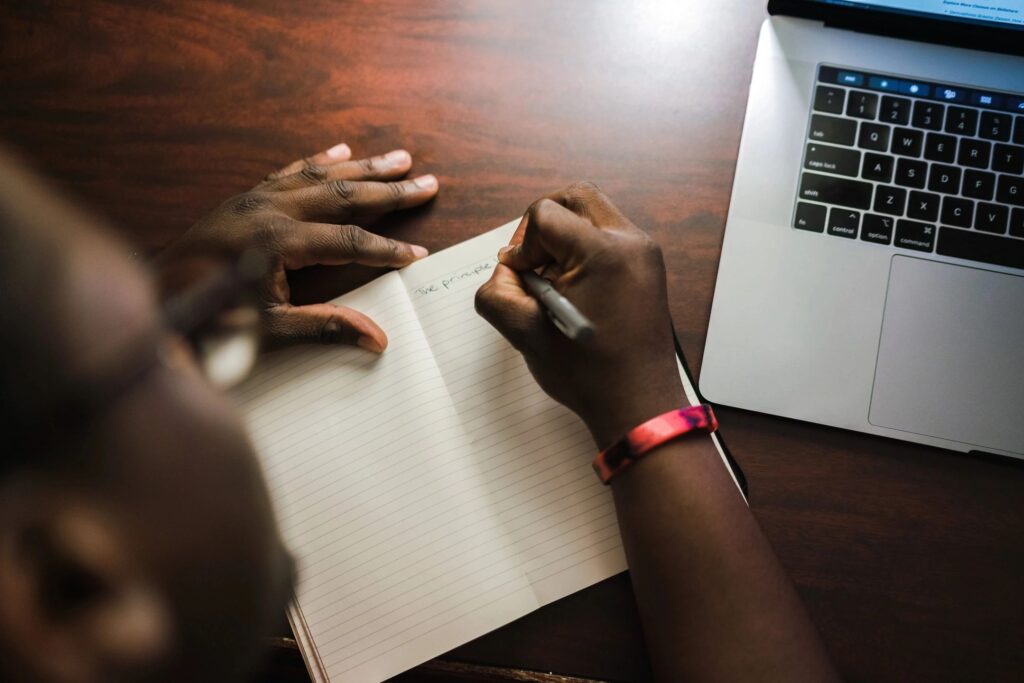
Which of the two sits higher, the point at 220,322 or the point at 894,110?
the point at 894,110

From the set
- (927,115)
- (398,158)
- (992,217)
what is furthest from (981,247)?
(398,158)

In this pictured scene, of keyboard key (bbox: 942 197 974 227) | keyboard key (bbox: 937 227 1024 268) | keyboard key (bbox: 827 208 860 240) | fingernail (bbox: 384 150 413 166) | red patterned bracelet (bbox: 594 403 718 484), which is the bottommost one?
red patterned bracelet (bbox: 594 403 718 484)

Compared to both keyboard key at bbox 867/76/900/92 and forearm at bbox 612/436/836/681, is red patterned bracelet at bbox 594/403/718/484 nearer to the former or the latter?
forearm at bbox 612/436/836/681

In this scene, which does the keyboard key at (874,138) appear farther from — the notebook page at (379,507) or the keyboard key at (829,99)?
the notebook page at (379,507)

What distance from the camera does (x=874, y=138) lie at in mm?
656

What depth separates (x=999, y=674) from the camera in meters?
0.59

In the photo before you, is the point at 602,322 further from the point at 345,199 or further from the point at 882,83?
the point at 882,83

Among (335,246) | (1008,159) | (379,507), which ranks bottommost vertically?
(379,507)

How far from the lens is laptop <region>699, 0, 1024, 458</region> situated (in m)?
0.62

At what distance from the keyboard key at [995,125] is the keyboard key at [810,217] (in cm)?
18

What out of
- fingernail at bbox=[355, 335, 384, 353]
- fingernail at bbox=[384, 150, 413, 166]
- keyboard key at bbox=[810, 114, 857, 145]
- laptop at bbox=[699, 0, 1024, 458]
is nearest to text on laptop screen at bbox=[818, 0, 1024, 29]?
laptop at bbox=[699, 0, 1024, 458]

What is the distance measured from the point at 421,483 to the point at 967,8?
2.21 ft

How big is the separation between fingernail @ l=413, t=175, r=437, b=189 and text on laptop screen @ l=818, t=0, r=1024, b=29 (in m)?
0.43

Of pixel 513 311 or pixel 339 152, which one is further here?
pixel 339 152
